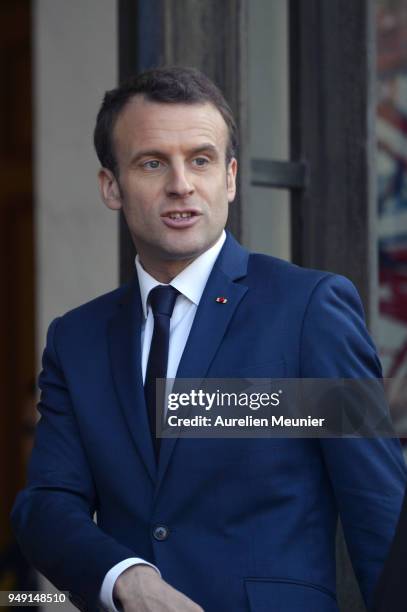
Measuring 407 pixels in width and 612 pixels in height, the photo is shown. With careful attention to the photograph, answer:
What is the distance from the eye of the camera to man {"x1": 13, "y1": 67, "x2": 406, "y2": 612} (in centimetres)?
217

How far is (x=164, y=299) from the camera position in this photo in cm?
239

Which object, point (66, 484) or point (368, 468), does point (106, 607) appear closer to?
point (66, 484)

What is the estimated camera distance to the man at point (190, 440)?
85.6 inches

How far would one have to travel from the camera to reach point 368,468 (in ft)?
7.07

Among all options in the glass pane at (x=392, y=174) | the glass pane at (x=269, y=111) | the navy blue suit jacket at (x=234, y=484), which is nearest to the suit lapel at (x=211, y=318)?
the navy blue suit jacket at (x=234, y=484)

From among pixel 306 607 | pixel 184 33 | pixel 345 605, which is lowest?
pixel 345 605

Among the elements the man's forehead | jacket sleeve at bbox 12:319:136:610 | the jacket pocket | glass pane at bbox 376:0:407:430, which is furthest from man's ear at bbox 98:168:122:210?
glass pane at bbox 376:0:407:430

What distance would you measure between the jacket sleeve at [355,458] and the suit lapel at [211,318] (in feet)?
0.57

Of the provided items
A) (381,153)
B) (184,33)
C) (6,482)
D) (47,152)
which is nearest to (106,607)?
(184,33)

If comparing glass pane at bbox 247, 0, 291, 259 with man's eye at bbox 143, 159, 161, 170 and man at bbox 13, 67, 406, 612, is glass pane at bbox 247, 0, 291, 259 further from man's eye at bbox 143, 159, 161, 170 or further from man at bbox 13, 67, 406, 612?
man's eye at bbox 143, 159, 161, 170

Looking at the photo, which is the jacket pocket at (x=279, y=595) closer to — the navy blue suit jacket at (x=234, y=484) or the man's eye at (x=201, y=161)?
the navy blue suit jacket at (x=234, y=484)

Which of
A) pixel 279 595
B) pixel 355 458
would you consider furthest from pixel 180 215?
pixel 279 595

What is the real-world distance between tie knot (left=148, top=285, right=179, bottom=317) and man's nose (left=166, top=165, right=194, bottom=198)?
0.64 feet

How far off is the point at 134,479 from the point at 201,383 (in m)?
0.22
